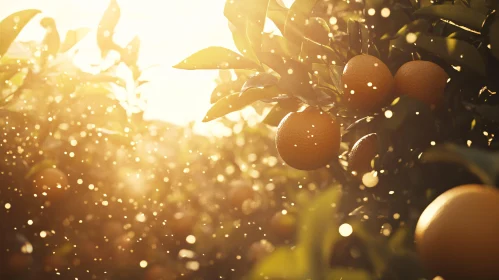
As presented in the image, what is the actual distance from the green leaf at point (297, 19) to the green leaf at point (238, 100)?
15 cm

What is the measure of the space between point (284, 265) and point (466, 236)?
343 millimetres

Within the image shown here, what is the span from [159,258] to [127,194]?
13.3 inches

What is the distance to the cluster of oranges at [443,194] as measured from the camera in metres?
0.80

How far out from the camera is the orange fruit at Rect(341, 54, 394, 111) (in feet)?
3.82

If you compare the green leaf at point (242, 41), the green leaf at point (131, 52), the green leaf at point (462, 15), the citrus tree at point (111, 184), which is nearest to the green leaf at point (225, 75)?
the citrus tree at point (111, 184)

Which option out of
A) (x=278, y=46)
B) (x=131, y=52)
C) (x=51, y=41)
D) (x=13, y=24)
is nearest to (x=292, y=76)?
(x=278, y=46)

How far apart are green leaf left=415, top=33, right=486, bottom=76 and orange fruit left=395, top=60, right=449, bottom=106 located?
0.07 m

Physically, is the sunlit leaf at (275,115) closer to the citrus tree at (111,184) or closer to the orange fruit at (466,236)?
the citrus tree at (111,184)

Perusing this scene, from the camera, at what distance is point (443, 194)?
2.93 feet

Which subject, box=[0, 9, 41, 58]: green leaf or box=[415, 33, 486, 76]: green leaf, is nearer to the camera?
box=[415, 33, 486, 76]: green leaf

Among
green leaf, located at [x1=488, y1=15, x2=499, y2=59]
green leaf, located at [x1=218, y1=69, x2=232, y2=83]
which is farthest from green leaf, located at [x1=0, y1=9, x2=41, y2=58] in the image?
green leaf, located at [x1=218, y1=69, x2=232, y2=83]

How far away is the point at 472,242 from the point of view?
80 cm

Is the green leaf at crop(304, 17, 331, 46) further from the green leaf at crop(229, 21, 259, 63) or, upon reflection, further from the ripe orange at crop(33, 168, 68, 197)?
the ripe orange at crop(33, 168, 68, 197)

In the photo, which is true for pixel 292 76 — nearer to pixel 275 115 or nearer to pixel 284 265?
pixel 275 115
